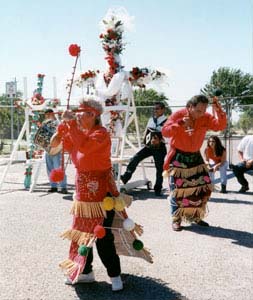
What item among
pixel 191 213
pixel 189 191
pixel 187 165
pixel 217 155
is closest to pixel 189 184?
pixel 189 191

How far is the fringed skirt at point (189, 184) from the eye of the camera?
19.0ft

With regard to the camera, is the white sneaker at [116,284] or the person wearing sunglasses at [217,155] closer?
the white sneaker at [116,284]

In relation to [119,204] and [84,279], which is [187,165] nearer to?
[119,204]

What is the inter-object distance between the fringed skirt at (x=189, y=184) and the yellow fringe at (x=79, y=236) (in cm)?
230

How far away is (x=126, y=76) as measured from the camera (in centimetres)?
845

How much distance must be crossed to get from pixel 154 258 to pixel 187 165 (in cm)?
155

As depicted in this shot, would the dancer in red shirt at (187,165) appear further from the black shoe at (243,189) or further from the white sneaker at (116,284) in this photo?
the black shoe at (243,189)

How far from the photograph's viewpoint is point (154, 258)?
183 inches

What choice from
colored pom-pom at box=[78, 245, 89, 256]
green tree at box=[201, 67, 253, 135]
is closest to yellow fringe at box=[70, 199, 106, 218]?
colored pom-pom at box=[78, 245, 89, 256]

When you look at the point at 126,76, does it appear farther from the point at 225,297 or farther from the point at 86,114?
the point at 225,297

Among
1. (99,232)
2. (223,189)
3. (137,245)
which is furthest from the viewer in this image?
(223,189)

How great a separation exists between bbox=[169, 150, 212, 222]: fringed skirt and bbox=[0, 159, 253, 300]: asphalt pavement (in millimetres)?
237

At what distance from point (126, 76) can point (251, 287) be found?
17.5 ft

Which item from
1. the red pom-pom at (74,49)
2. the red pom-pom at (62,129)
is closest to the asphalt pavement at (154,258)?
the red pom-pom at (62,129)
